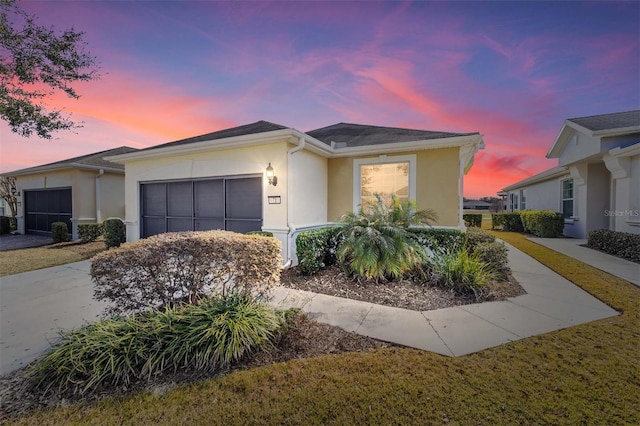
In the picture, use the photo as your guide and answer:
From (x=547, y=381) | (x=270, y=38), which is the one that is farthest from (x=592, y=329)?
(x=270, y=38)

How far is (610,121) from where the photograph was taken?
979 centimetres

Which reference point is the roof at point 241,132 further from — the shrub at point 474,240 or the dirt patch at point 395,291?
the shrub at point 474,240

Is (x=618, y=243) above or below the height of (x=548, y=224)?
below

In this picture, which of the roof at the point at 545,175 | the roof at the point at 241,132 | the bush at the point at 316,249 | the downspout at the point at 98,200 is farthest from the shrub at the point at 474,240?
the downspout at the point at 98,200

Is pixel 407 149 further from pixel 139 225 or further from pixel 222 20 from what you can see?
pixel 139 225

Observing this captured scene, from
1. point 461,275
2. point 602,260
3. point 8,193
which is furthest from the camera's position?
point 8,193

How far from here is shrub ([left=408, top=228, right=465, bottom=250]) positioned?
6.51 m

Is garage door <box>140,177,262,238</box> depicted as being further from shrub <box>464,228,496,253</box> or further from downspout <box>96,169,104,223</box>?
shrub <box>464,228,496,253</box>

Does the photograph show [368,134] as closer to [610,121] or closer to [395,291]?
[395,291]

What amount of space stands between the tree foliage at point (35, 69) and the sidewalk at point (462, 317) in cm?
869

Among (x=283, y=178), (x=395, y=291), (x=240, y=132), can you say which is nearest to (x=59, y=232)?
(x=240, y=132)

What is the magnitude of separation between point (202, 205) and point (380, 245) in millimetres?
5671

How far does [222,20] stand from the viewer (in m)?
6.49

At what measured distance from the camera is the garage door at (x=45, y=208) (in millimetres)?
12712
